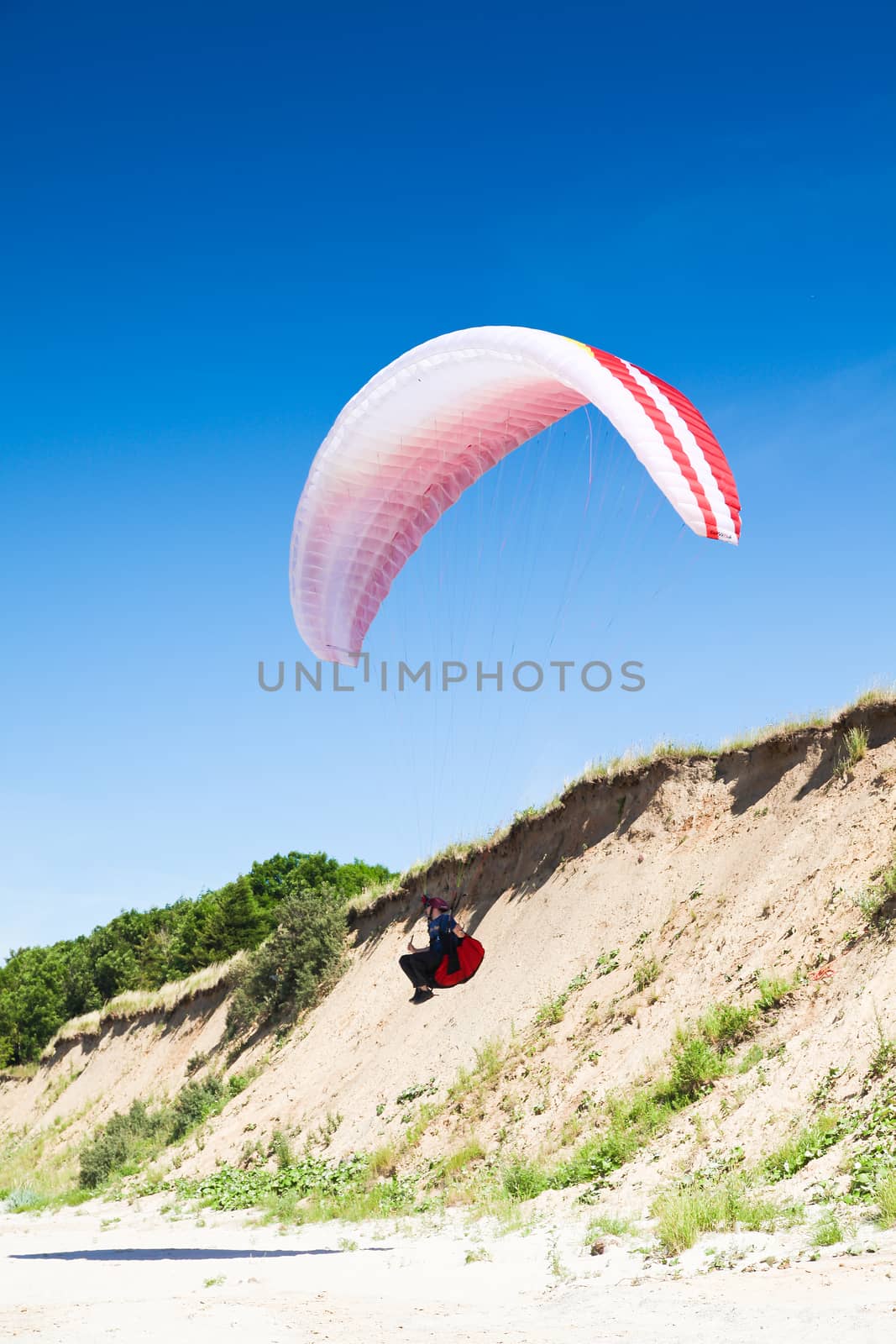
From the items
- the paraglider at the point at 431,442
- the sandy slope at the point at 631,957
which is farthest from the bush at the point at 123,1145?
the paraglider at the point at 431,442

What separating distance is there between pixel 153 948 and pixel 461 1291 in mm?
43285

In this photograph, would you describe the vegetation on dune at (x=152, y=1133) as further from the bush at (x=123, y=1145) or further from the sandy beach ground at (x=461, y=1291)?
the sandy beach ground at (x=461, y=1291)

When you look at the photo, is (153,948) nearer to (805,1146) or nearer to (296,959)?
(296,959)

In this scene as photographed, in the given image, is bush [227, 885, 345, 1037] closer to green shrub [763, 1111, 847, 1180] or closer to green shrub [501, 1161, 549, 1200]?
green shrub [501, 1161, 549, 1200]

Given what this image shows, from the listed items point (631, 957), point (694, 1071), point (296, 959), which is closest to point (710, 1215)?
point (694, 1071)

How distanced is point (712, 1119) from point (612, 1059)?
257 cm

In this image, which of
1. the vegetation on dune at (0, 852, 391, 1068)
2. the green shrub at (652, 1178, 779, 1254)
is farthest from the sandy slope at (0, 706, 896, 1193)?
the vegetation on dune at (0, 852, 391, 1068)

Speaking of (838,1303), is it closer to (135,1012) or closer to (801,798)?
(801,798)

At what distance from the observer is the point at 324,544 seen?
14.2m

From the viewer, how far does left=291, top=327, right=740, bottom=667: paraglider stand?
10148 millimetres

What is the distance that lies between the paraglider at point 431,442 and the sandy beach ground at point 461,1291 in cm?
629

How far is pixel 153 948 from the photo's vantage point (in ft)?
157

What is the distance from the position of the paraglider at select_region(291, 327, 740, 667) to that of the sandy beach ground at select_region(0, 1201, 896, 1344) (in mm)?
6292

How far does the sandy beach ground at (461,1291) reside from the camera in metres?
5.63
